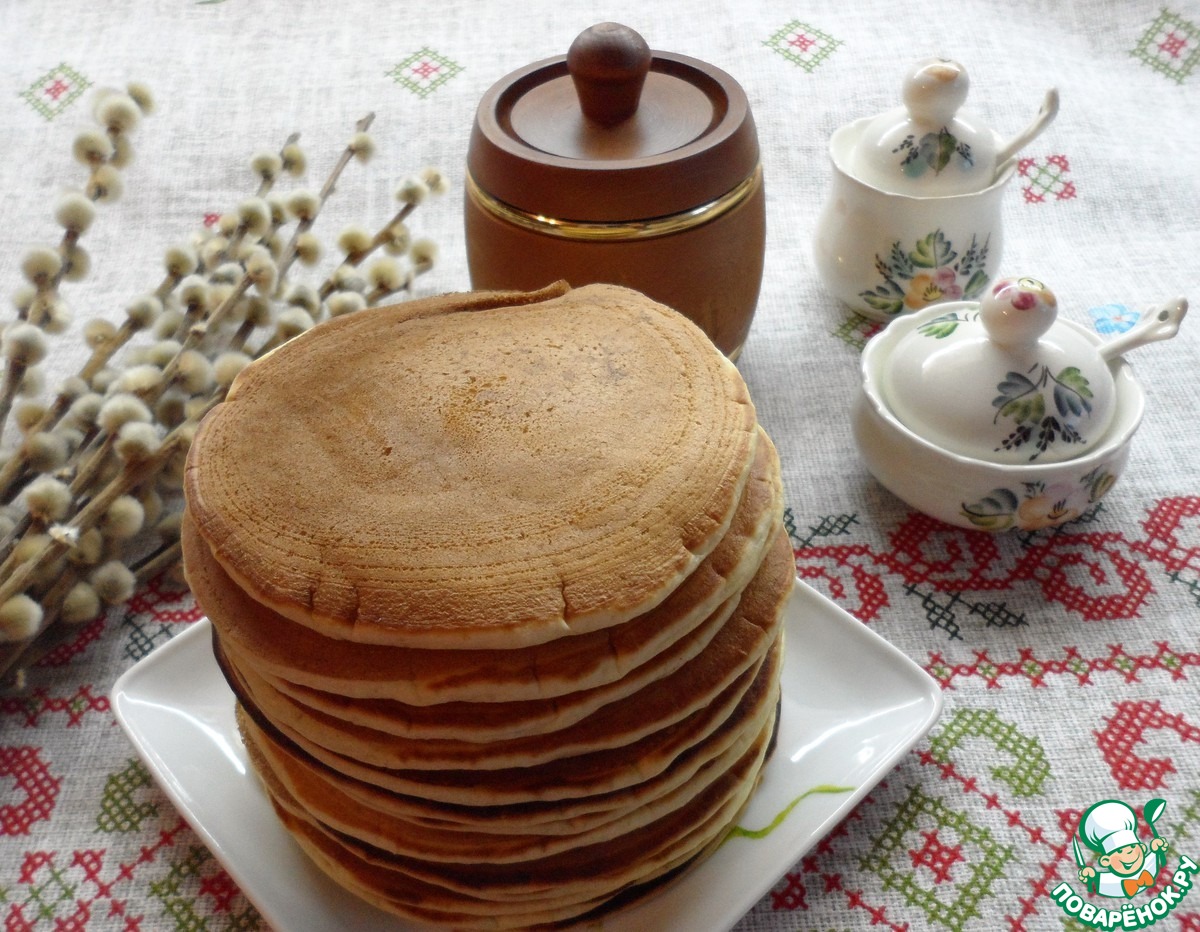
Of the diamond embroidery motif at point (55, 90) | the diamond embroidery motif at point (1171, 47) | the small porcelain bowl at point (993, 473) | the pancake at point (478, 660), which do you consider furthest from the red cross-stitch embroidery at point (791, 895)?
the diamond embroidery motif at point (55, 90)

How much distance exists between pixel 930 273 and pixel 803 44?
550 millimetres

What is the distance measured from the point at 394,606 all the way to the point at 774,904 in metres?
0.35

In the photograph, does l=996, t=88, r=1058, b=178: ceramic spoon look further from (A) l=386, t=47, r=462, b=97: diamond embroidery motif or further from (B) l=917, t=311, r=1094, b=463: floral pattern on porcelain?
(A) l=386, t=47, r=462, b=97: diamond embroidery motif

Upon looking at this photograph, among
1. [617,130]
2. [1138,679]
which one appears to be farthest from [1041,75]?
[1138,679]

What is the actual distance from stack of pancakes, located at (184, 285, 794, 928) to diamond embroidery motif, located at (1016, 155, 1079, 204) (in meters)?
0.78

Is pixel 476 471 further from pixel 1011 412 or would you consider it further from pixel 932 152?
pixel 932 152

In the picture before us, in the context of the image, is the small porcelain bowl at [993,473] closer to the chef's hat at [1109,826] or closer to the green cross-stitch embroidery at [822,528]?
the green cross-stitch embroidery at [822,528]

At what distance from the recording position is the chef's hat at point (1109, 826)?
2.28 feet

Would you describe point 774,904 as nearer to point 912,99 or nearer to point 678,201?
point 678,201

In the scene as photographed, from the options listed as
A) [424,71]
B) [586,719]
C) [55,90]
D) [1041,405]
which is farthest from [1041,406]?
[55,90]

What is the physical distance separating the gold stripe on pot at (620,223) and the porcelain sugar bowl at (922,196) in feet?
0.70

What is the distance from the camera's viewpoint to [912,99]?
0.99 metres

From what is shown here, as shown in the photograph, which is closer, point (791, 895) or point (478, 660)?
point (478, 660)

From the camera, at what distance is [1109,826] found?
70 cm
